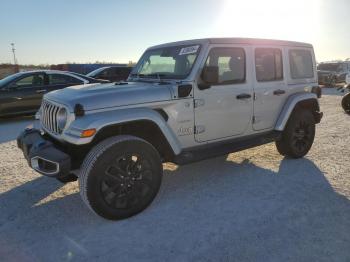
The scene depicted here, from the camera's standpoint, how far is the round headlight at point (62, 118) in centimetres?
362

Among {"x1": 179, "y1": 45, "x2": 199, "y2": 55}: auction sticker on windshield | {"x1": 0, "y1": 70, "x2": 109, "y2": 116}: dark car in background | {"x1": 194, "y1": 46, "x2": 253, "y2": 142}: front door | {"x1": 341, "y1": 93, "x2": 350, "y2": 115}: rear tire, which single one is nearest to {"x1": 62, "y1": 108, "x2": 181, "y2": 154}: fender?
{"x1": 194, "y1": 46, "x2": 253, "y2": 142}: front door

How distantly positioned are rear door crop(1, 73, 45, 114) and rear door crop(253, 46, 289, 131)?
7.23 m

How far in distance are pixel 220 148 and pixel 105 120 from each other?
1767 millimetres

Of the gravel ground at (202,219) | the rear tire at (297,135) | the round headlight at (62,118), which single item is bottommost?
the gravel ground at (202,219)

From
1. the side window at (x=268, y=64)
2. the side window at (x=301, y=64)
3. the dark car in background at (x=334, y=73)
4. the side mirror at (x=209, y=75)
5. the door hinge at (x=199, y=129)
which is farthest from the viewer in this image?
the dark car in background at (x=334, y=73)

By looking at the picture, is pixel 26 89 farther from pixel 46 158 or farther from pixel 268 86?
pixel 268 86

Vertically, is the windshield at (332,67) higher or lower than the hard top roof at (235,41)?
lower

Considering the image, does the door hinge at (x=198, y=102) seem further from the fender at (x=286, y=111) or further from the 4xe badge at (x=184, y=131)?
the fender at (x=286, y=111)

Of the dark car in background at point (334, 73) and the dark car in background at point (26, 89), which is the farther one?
the dark car in background at point (334, 73)

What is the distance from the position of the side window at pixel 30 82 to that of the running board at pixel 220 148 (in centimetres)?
734

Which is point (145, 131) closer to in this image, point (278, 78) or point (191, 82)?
point (191, 82)

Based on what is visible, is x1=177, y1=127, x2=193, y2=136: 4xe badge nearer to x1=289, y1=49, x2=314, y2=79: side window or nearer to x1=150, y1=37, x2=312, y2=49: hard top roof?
x1=150, y1=37, x2=312, y2=49: hard top roof

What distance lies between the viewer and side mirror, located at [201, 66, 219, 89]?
4.02m

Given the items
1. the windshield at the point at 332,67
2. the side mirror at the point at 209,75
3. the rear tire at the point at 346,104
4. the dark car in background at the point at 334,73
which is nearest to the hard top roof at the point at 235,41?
the side mirror at the point at 209,75
